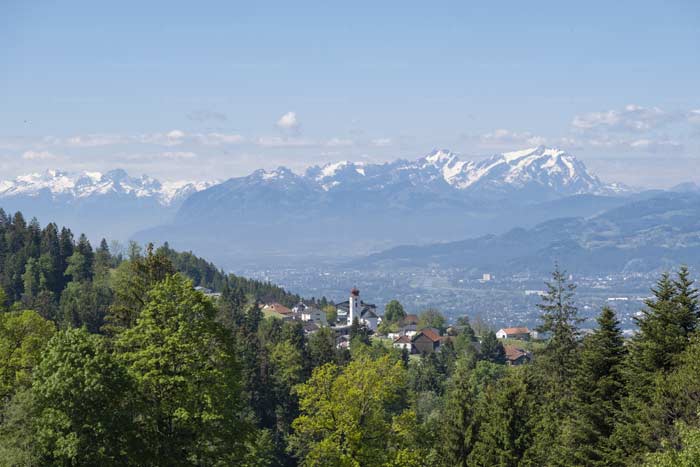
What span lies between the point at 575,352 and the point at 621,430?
51.3 ft

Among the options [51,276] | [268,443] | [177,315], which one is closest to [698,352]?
[177,315]

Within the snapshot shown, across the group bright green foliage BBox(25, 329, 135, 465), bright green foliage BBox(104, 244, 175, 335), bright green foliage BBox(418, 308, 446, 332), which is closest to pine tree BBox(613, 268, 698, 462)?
bright green foliage BBox(25, 329, 135, 465)

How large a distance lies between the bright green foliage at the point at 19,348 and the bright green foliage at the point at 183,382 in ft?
19.0

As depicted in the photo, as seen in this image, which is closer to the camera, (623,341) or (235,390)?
(235,390)

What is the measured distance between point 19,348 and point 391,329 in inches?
4595

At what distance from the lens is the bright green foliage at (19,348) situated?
104ft

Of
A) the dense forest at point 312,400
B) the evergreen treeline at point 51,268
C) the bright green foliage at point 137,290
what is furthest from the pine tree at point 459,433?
the evergreen treeline at point 51,268

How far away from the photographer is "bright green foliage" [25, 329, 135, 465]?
2375 cm

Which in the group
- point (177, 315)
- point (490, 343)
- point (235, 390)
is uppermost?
point (177, 315)

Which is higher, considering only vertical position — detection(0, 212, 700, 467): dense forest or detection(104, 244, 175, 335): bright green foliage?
detection(104, 244, 175, 335): bright green foliage

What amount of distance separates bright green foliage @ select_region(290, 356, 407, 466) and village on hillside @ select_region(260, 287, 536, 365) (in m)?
82.4

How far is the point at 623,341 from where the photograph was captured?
33.3 metres

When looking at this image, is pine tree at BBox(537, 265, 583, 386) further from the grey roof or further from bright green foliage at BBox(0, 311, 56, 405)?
the grey roof

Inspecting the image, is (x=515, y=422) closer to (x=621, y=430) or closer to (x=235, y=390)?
(x=621, y=430)
